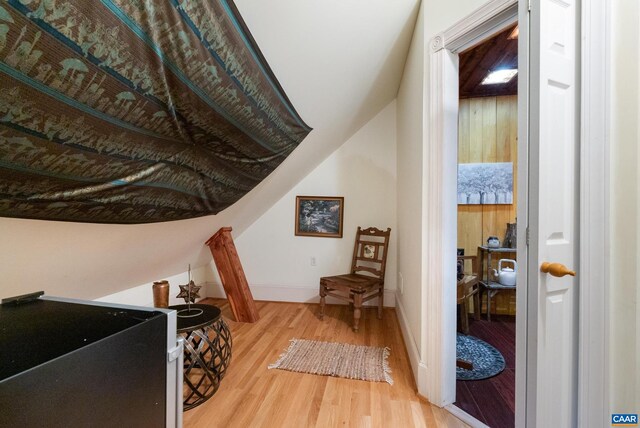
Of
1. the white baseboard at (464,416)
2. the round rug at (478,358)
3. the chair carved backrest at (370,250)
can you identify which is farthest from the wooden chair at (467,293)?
the white baseboard at (464,416)

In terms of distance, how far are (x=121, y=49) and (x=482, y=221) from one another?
3273 mm

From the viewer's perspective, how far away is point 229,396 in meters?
1.55

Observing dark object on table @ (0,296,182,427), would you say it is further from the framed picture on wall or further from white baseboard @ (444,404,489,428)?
the framed picture on wall

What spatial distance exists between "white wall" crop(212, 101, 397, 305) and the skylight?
951mm

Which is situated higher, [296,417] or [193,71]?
[193,71]

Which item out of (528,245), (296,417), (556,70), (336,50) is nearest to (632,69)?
(556,70)

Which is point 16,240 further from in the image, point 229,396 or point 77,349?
point 229,396

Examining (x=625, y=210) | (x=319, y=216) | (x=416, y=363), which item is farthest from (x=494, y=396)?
(x=319, y=216)

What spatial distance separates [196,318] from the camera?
1.55 meters

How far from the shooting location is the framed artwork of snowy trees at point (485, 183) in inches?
112

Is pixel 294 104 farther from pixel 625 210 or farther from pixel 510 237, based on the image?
pixel 510 237

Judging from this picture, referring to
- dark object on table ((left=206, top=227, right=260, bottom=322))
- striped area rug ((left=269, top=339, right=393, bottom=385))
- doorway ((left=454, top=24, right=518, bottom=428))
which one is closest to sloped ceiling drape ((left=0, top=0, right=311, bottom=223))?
dark object on table ((left=206, top=227, right=260, bottom=322))

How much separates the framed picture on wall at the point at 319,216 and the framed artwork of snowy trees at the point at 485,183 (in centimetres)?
139

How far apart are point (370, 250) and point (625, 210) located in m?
2.19
